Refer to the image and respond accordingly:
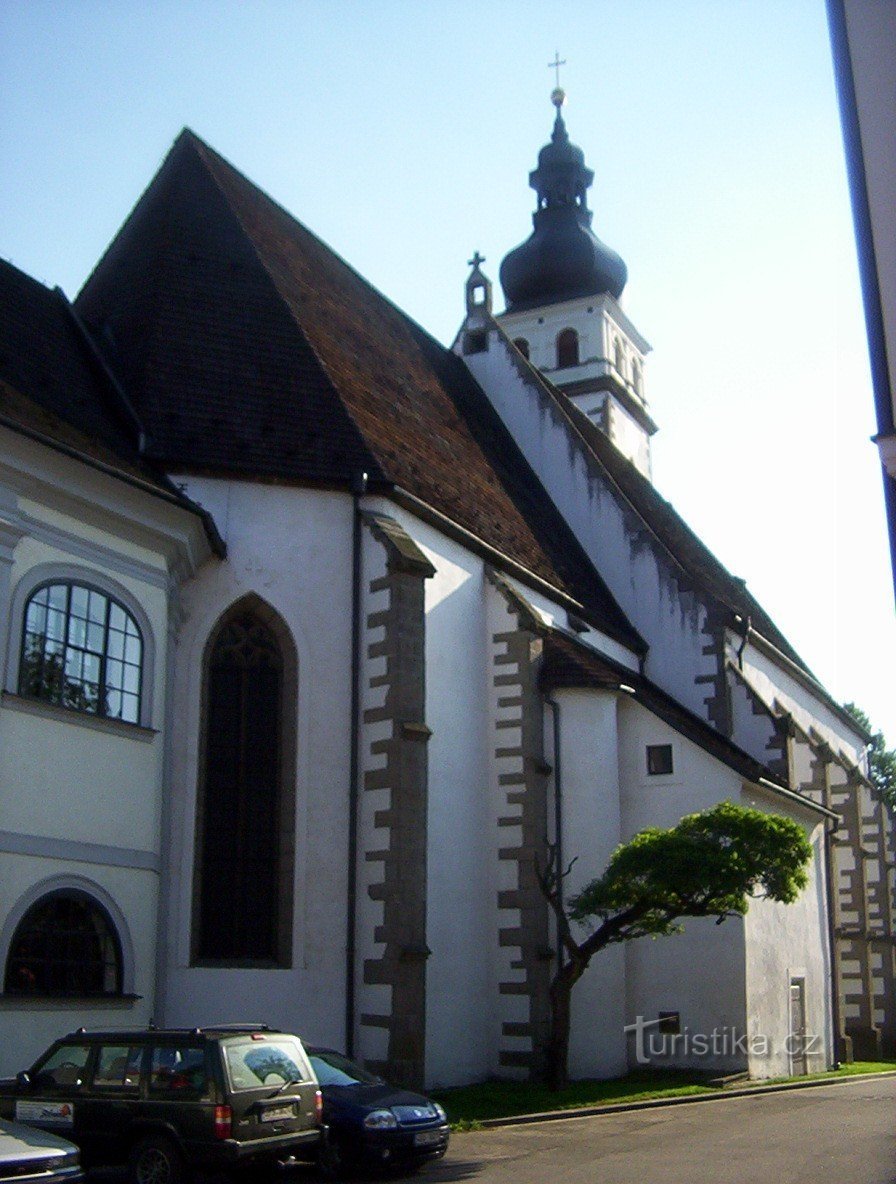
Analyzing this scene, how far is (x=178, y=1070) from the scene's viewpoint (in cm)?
1228

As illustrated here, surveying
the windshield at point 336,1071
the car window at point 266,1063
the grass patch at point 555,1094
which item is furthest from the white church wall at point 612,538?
the car window at point 266,1063

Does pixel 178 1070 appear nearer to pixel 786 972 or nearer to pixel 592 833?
pixel 592 833

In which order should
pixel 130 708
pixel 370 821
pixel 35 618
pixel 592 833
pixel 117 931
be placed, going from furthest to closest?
pixel 592 833
pixel 370 821
pixel 130 708
pixel 117 931
pixel 35 618

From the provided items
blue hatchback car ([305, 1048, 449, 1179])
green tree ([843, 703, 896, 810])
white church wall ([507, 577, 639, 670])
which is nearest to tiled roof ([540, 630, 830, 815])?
white church wall ([507, 577, 639, 670])

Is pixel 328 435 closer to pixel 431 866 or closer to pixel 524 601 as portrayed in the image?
pixel 524 601

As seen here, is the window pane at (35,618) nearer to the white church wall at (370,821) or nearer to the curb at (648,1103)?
the white church wall at (370,821)

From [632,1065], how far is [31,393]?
14688 mm

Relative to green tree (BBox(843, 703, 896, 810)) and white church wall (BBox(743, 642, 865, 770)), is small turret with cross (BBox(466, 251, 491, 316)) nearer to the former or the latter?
white church wall (BBox(743, 642, 865, 770))

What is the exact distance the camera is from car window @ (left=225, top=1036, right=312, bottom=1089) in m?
12.2

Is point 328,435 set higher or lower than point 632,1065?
higher

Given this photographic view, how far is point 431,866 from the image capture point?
21922 mm

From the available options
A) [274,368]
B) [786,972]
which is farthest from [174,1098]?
[786,972]

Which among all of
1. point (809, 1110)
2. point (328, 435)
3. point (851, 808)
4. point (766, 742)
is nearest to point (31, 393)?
point (328, 435)

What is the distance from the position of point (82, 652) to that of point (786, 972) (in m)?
16.2
